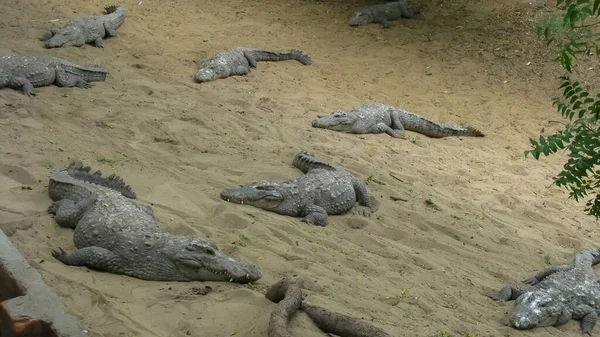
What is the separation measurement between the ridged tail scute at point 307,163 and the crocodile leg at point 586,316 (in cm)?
252

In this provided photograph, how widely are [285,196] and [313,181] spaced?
424 mm

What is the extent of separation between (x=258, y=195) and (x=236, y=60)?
462cm

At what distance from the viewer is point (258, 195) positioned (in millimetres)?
6105

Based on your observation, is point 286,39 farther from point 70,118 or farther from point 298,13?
point 70,118

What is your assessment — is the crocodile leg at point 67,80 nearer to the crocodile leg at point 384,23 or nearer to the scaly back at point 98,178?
the scaly back at point 98,178

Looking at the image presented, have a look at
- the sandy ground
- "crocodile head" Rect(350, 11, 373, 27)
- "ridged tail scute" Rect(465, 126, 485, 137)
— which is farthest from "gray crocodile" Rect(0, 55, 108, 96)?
"crocodile head" Rect(350, 11, 373, 27)

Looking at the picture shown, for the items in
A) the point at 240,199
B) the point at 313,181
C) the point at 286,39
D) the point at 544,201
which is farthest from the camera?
the point at 286,39

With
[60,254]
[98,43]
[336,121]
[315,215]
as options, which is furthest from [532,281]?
[98,43]

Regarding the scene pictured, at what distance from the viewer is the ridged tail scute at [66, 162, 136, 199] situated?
18.1ft

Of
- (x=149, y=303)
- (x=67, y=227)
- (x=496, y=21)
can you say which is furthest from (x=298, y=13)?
(x=149, y=303)

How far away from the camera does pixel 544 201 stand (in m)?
7.81

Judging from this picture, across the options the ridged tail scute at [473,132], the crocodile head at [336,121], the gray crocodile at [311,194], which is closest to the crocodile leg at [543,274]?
the gray crocodile at [311,194]

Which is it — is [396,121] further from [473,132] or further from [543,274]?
[543,274]

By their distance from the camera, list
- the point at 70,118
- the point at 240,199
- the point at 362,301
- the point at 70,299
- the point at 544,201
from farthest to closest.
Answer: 1. the point at 544,201
2. the point at 70,118
3. the point at 240,199
4. the point at 362,301
5. the point at 70,299
